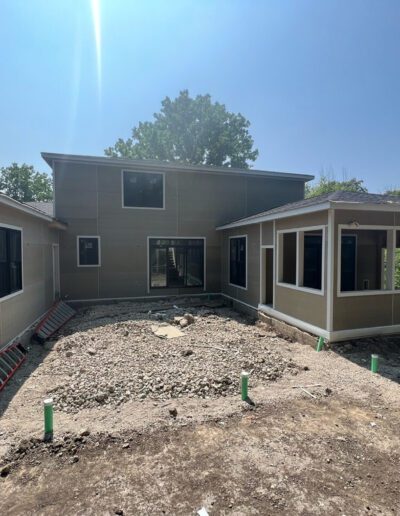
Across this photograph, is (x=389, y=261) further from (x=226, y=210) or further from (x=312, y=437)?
(x=226, y=210)

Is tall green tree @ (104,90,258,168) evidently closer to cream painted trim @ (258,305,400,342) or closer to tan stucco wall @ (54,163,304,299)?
tan stucco wall @ (54,163,304,299)

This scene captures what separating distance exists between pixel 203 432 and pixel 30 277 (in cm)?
623

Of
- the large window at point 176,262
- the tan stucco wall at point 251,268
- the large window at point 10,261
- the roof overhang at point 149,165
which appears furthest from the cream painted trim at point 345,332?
the roof overhang at point 149,165

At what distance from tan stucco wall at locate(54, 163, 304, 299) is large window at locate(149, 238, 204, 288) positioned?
259 millimetres

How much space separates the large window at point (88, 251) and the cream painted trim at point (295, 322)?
20.9 ft

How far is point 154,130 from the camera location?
28188 millimetres

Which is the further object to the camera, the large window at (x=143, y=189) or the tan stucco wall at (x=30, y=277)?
the large window at (x=143, y=189)

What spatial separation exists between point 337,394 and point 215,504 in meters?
2.78

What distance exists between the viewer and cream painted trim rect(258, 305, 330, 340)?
6.31 m

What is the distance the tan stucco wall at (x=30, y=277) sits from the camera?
19.7 ft

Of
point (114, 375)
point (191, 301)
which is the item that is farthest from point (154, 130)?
point (114, 375)

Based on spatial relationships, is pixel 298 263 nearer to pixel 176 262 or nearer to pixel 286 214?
pixel 286 214

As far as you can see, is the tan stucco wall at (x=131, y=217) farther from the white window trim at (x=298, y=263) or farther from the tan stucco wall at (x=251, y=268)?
the white window trim at (x=298, y=263)

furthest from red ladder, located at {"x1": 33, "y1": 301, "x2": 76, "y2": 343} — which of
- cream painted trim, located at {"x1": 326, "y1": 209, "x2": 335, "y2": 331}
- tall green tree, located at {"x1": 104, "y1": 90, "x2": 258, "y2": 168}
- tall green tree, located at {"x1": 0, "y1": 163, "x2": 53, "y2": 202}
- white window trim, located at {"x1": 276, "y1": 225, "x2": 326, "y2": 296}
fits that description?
tall green tree, located at {"x1": 0, "y1": 163, "x2": 53, "y2": 202}
